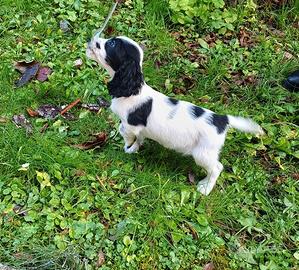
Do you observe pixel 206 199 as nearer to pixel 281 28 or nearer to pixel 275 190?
pixel 275 190

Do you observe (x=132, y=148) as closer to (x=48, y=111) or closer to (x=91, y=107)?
(x=91, y=107)

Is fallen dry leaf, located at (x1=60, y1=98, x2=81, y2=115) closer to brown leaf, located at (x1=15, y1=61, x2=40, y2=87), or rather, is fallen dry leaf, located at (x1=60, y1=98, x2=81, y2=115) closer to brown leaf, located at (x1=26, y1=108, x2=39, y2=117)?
brown leaf, located at (x1=26, y1=108, x2=39, y2=117)

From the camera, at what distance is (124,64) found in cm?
304

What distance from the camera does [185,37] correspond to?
15.3 ft

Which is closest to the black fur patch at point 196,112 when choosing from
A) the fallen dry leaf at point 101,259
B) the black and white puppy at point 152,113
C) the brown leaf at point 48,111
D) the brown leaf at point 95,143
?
the black and white puppy at point 152,113

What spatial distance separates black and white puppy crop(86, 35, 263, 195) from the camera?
3.06 metres

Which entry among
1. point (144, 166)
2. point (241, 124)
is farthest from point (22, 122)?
point (241, 124)

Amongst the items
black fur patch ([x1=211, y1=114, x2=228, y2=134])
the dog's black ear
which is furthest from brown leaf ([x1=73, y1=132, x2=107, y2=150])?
black fur patch ([x1=211, y1=114, x2=228, y2=134])

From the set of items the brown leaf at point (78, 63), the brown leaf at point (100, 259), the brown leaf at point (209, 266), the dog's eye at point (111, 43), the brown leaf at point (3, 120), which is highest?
the dog's eye at point (111, 43)

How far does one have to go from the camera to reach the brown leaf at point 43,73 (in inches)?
158

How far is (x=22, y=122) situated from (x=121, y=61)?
1018 millimetres

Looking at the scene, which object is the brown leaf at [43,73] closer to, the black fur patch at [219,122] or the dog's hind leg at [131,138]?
the dog's hind leg at [131,138]

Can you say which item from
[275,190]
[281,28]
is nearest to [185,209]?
[275,190]

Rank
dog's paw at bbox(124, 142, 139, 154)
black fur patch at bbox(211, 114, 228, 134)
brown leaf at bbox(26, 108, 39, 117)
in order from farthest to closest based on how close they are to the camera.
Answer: brown leaf at bbox(26, 108, 39, 117) → dog's paw at bbox(124, 142, 139, 154) → black fur patch at bbox(211, 114, 228, 134)
